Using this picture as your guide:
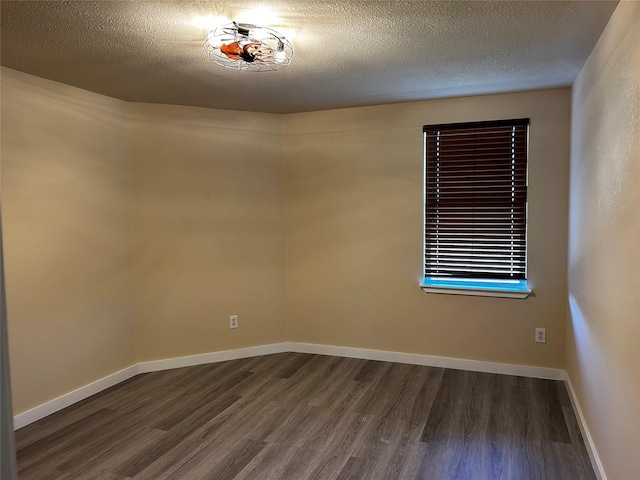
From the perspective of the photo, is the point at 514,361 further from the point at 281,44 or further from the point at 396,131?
the point at 281,44

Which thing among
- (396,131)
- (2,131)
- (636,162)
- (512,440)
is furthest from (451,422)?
(2,131)

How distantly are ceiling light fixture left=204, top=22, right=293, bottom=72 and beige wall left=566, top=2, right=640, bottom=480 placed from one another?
1539 mm

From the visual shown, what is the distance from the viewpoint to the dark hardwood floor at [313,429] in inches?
93.7

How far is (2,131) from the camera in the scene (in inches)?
108

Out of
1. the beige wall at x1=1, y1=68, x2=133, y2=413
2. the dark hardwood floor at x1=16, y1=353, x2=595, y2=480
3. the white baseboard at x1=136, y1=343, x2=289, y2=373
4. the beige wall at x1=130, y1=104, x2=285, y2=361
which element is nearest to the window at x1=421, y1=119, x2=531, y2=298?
the dark hardwood floor at x1=16, y1=353, x2=595, y2=480

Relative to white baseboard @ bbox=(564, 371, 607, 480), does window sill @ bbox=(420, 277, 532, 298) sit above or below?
above

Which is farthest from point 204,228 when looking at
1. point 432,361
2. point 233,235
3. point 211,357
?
point 432,361

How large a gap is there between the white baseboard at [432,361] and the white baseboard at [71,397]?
147 centimetres

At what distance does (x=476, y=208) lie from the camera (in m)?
3.66

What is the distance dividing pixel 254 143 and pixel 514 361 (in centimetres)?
286

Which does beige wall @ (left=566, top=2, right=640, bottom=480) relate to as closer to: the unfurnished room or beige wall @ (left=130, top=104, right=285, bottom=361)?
the unfurnished room

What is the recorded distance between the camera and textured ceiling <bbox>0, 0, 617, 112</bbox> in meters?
2.00

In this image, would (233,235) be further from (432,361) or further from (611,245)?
(611,245)

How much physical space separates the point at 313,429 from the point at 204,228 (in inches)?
76.4
